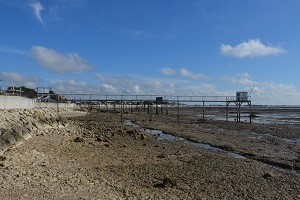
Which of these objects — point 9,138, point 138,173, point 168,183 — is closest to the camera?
point 168,183

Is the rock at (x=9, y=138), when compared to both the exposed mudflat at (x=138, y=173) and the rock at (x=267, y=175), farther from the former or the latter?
the rock at (x=267, y=175)

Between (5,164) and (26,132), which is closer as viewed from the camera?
(5,164)

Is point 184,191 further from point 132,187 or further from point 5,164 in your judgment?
point 5,164

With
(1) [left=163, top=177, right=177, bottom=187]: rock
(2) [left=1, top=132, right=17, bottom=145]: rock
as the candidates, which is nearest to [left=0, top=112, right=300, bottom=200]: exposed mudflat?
(1) [left=163, top=177, right=177, bottom=187]: rock

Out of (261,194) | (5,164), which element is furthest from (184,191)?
(5,164)

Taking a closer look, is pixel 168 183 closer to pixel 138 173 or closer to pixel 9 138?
pixel 138 173

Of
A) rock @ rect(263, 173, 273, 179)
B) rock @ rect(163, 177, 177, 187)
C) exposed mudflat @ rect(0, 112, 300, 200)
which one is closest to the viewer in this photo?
exposed mudflat @ rect(0, 112, 300, 200)

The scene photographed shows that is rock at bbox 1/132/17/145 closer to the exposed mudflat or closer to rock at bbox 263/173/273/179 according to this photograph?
the exposed mudflat

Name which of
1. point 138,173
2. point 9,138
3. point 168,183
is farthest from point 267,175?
point 9,138

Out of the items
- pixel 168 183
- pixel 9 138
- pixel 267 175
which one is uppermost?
pixel 9 138

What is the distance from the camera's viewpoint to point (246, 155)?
1958 centimetres

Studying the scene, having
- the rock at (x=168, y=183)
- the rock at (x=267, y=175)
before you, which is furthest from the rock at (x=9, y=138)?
the rock at (x=267, y=175)

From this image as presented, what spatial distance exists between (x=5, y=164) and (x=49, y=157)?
9.25 feet

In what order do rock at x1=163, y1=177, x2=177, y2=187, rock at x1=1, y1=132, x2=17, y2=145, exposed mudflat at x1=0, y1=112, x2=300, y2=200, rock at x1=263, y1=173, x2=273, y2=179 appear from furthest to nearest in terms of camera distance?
rock at x1=1, y1=132, x2=17, y2=145 < rock at x1=263, y1=173, x2=273, y2=179 < rock at x1=163, y1=177, x2=177, y2=187 < exposed mudflat at x1=0, y1=112, x2=300, y2=200
